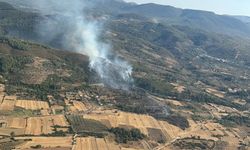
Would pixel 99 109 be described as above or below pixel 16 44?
below

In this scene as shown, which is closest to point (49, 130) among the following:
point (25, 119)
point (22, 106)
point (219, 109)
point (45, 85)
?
point (25, 119)

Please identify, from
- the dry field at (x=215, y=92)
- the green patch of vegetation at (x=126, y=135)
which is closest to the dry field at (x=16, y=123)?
the green patch of vegetation at (x=126, y=135)

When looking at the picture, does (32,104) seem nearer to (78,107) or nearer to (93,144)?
(78,107)

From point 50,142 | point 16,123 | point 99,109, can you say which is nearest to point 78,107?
point 99,109

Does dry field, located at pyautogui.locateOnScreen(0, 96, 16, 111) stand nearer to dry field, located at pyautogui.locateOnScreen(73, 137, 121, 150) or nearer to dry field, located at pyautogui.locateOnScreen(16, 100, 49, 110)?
dry field, located at pyautogui.locateOnScreen(16, 100, 49, 110)

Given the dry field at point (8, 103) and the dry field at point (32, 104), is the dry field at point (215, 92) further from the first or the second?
the dry field at point (8, 103)

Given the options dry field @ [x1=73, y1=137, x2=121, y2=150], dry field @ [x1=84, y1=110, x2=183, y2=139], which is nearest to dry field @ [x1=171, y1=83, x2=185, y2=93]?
dry field @ [x1=84, y1=110, x2=183, y2=139]
